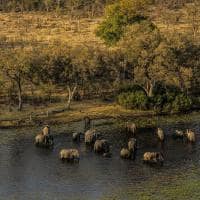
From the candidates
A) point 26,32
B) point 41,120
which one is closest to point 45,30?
point 26,32

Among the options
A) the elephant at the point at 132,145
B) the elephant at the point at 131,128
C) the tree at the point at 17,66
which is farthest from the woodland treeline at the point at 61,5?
the elephant at the point at 132,145

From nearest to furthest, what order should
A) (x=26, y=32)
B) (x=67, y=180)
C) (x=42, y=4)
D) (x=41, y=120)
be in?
(x=67, y=180)
(x=41, y=120)
(x=26, y=32)
(x=42, y=4)

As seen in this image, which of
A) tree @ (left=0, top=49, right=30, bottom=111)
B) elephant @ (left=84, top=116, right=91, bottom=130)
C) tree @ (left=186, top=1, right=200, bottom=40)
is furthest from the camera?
tree @ (left=186, top=1, right=200, bottom=40)

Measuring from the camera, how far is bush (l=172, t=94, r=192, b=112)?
289 feet

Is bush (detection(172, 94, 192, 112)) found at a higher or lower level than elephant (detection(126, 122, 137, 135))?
higher

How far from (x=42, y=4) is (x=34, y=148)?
101 metres

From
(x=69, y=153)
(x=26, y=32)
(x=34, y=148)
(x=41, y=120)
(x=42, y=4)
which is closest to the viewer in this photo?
(x=69, y=153)

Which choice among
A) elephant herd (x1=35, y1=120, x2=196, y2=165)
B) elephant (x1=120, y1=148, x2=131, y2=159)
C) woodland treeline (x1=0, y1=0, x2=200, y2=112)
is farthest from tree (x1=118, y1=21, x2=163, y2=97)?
elephant (x1=120, y1=148, x2=131, y2=159)

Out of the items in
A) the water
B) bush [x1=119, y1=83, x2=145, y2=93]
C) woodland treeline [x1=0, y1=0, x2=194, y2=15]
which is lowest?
the water

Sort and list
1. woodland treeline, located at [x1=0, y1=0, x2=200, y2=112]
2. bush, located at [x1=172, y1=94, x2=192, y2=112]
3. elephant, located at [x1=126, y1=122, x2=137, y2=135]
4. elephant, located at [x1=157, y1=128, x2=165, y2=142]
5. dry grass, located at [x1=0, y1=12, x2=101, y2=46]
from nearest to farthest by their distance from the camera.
Result: elephant, located at [x1=157, y1=128, x2=165, y2=142] < elephant, located at [x1=126, y1=122, x2=137, y2=135] < woodland treeline, located at [x1=0, y1=0, x2=200, y2=112] < bush, located at [x1=172, y1=94, x2=192, y2=112] < dry grass, located at [x1=0, y1=12, x2=101, y2=46]

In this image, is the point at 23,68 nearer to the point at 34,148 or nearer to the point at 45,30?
the point at 34,148

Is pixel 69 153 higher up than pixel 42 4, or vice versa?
pixel 42 4

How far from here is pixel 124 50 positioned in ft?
303

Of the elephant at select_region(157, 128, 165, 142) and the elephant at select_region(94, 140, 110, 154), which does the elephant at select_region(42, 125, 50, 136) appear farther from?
the elephant at select_region(157, 128, 165, 142)
